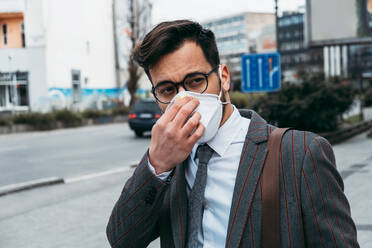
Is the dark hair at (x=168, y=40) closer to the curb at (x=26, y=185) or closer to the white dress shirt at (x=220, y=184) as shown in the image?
the white dress shirt at (x=220, y=184)

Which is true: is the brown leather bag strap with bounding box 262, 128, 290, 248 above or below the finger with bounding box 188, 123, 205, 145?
below

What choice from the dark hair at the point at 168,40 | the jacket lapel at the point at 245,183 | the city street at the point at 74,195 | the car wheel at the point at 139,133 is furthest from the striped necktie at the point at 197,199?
the car wheel at the point at 139,133

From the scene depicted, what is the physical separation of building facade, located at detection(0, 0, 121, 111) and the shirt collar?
109 ft

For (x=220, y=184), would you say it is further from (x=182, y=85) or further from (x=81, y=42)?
(x=81, y=42)

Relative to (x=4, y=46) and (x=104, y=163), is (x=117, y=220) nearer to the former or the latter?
(x=104, y=163)

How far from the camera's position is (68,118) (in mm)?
27562

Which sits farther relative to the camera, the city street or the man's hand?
the city street

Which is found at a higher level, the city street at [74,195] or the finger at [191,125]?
the finger at [191,125]

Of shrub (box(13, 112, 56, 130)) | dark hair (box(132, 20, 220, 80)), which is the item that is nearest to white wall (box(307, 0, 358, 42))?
shrub (box(13, 112, 56, 130))

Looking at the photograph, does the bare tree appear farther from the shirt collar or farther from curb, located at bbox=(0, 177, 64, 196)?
the shirt collar

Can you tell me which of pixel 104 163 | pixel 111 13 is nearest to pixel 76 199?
pixel 104 163

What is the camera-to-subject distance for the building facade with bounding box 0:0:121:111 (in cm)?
3497

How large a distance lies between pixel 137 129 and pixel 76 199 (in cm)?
1136

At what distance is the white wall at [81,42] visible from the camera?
35875 mm
